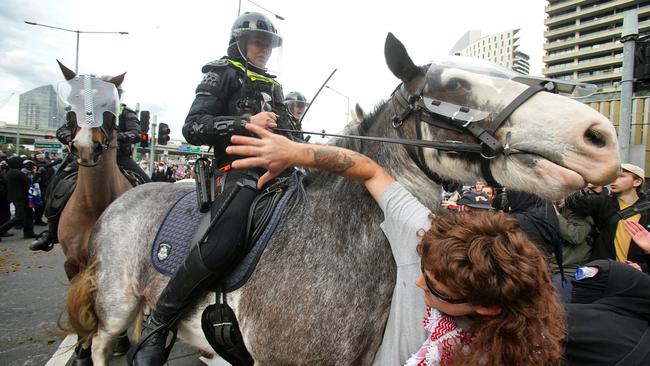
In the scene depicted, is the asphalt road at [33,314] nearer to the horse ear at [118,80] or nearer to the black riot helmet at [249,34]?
the horse ear at [118,80]

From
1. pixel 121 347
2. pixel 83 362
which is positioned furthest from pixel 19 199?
pixel 83 362

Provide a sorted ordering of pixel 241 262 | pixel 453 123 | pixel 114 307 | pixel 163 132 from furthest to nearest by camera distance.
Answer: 1. pixel 163 132
2. pixel 114 307
3. pixel 241 262
4. pixel 453 123

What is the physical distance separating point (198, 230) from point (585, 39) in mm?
121819

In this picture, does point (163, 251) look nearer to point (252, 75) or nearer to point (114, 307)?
point (114, 307)

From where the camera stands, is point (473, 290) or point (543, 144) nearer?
point (473, 290)

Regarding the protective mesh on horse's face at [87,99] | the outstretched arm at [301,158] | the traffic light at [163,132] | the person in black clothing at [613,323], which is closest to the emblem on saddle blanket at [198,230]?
the outstretched arm at [301,158]

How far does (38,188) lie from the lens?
42.0 feet

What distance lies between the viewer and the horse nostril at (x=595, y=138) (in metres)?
1.48

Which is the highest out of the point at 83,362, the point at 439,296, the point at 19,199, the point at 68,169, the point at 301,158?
the point at 301,158

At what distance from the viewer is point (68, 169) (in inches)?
209

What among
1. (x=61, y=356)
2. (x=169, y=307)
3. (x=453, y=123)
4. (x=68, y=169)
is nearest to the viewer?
(x=453, y=123)

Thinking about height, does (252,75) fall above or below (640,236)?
above

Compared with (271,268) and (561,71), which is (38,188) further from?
(561,71)

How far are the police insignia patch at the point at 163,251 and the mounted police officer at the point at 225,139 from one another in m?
0.27
